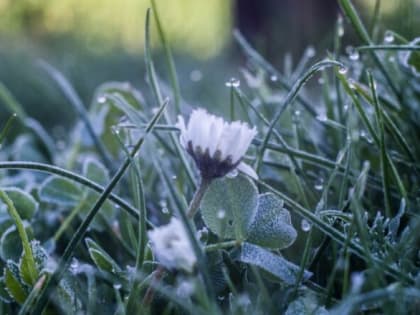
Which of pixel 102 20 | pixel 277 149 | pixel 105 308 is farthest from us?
pixel 102 20

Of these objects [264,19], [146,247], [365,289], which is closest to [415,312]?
[365,289]

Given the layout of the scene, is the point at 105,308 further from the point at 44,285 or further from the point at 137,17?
the point at 137,17

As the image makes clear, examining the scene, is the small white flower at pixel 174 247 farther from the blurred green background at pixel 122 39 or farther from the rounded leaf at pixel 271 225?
the blurred green background at pixel 122 39

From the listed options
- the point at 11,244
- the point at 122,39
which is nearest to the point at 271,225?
the point at 11,244

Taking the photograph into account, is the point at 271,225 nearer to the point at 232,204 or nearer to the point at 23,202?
the point at 232,204

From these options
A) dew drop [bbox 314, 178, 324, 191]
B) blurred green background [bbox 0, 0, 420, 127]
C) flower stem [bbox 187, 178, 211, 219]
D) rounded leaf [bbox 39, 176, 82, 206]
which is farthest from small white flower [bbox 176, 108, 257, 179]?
blurred green background [bbox 0, 0, 420, 127]

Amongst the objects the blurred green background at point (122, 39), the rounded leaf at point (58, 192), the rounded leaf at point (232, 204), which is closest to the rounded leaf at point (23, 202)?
the rounded leaf at point (58, 192)

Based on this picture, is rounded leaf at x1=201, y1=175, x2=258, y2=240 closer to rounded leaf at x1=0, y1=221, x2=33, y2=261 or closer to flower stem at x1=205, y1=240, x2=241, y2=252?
flower stem at x1=205, y1=240, x2=241, y2=252
